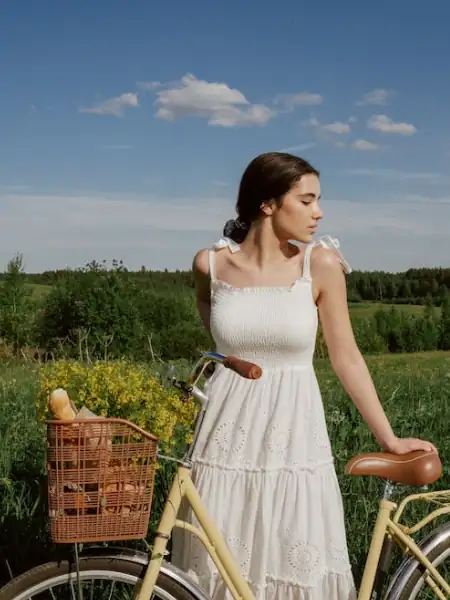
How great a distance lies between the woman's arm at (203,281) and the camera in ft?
10.4

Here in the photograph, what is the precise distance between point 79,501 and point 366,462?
0.99m

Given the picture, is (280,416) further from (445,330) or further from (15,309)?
(445,330)

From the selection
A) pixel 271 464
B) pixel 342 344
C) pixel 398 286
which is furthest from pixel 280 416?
pixel 398 286

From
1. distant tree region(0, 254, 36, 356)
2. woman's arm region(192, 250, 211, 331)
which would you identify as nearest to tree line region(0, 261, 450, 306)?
distant tree region(0, 254, 36, 356)

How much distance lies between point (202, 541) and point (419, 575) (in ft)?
2.81

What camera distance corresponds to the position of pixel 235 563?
271cm

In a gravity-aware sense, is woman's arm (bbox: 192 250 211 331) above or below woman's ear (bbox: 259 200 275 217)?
below

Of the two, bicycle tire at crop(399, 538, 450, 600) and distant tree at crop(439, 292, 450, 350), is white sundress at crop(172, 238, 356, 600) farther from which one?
distant tree at crop(439, 292, 450, 350)

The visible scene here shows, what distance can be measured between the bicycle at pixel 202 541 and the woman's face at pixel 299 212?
1.97 feet

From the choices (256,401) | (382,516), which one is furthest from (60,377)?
(382,516)

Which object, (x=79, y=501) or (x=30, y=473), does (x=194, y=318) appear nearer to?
(x=30, y=473)

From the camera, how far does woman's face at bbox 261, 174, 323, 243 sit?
2957 millimetres

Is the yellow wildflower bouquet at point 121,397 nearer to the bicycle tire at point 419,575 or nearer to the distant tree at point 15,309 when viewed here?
the bicycle tire at point 419,575

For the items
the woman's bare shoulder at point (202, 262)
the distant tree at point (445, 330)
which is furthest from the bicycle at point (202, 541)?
the distant tree at point (445, 330)
